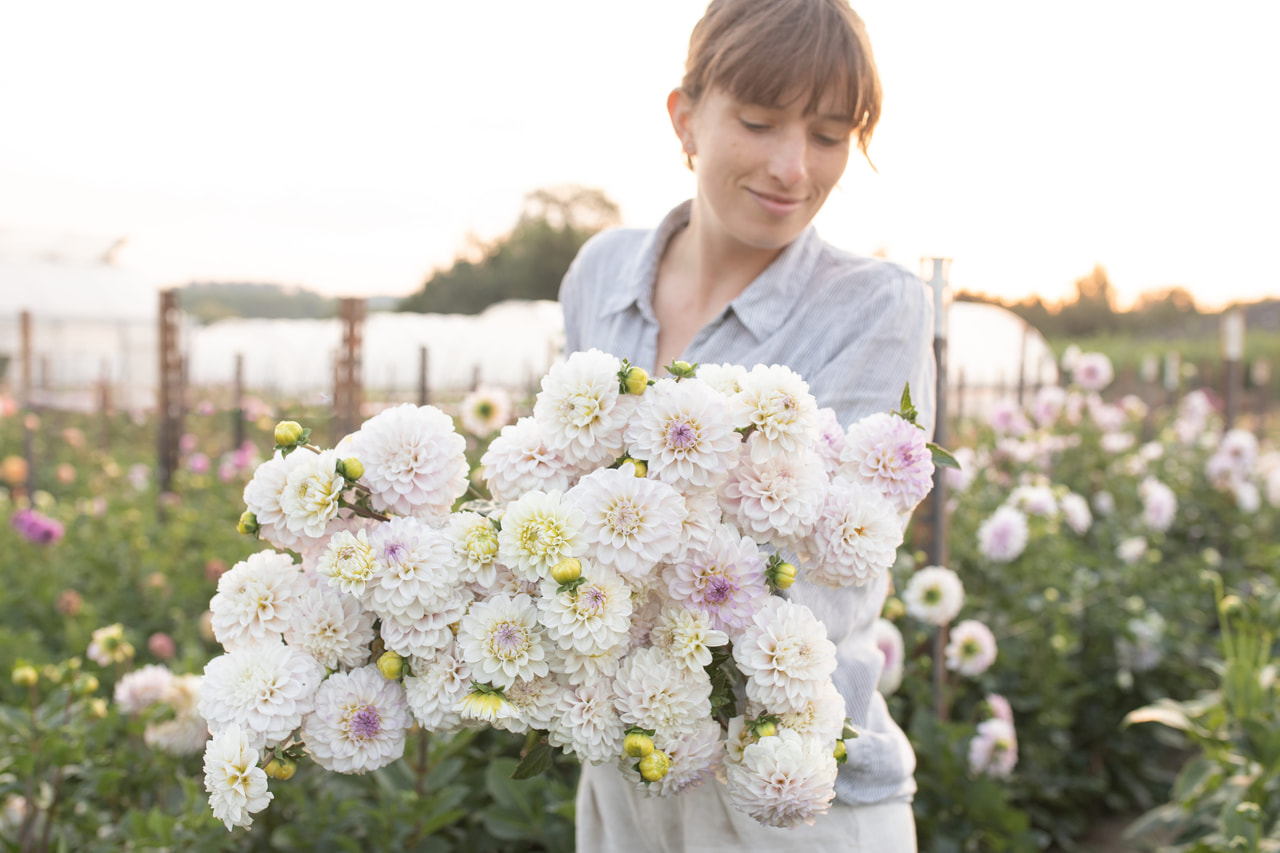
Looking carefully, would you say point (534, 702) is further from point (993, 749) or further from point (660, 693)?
point (993, 749)

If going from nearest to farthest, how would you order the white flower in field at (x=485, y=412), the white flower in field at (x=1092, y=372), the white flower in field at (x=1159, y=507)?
the white flower in field at (x=485, y=412) < the white flower in field at (x=1159, y=507) < the white flower in field at (x=1092, y=372)

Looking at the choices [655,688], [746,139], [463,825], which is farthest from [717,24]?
[463,825]

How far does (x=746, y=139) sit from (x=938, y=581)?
1.25 m

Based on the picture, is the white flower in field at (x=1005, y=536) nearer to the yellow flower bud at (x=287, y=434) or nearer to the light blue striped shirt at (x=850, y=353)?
the light blue striped shirt at (x=850, y=353)

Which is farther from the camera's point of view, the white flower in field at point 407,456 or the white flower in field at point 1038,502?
the white flower in field at point 1038,502

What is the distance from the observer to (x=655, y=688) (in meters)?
0.77

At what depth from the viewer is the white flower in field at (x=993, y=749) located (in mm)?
2016

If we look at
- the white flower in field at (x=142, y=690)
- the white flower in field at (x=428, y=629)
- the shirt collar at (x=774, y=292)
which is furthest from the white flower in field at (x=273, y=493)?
the white flower in field at (x=142, y=690)

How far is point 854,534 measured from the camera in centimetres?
81

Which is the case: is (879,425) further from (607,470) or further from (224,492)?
(224,492)

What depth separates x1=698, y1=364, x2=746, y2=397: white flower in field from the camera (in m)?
0.81

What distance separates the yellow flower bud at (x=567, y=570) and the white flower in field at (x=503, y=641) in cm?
6

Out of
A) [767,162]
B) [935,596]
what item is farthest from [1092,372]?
[767,162]

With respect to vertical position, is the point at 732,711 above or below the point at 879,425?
below
